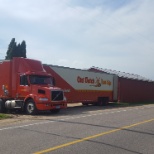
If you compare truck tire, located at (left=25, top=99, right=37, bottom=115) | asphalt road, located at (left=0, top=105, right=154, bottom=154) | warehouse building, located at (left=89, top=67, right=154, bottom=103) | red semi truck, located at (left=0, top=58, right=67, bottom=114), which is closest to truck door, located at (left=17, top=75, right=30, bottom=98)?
red semi truck, located at (left=0, top=58, right=67, bottom=114)

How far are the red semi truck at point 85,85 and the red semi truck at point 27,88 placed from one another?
3.10m

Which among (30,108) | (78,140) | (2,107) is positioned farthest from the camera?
(2,107)

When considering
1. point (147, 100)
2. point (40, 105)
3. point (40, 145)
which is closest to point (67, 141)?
point (40, 145)

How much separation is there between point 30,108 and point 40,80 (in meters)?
2.10

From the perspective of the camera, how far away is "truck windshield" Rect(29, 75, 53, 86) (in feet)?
72.2

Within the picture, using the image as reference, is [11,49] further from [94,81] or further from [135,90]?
[94,81]

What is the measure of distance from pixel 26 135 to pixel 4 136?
2.37 ft

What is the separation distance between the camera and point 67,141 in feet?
33.0

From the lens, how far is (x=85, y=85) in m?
30.2

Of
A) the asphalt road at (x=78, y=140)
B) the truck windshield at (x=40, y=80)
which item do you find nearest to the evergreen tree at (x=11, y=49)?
the truck windshield at (x=40, y=80)

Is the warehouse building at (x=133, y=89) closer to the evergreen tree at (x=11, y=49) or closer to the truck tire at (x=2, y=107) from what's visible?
the evergreen tree at (x=11, y=49)

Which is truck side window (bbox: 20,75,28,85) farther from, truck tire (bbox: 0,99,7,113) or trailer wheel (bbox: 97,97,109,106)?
trailer wheel (bbox: 97,97,109,106)

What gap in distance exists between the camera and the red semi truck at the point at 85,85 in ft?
89.0

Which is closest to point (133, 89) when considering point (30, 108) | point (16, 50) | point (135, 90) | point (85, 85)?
point (135, 90)
